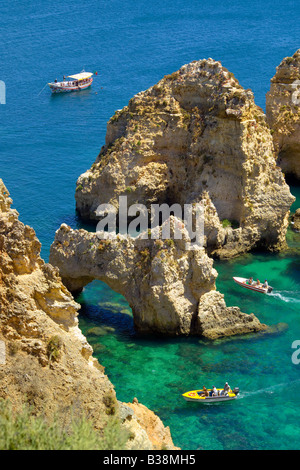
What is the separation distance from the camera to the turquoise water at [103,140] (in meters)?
42.6

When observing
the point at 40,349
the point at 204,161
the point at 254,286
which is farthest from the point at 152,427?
the point at 204,161

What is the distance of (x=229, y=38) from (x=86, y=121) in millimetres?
41248

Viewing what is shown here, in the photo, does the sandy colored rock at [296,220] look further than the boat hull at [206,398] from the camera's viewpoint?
Yes

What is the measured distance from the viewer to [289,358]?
47.1 metres

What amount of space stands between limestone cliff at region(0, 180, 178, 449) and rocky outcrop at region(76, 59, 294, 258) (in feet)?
89.6

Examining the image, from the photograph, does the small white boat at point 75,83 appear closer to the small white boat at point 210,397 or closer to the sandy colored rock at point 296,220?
the sandy colored rock at point 296,220

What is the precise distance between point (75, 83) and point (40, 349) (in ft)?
271

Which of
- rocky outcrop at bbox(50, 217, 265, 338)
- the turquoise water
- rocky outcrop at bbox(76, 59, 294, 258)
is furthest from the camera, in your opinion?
rocky outcrop at bbox(76, 59, 294, 258)

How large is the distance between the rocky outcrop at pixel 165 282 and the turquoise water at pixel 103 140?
46.0 inches

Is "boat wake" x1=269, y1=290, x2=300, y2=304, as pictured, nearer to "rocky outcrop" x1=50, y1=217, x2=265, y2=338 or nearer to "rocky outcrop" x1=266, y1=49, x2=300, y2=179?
"rocky outcrop" x1=50, y1=217, x2=265, y2=338

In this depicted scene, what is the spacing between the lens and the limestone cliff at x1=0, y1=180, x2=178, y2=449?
2977 centimetres

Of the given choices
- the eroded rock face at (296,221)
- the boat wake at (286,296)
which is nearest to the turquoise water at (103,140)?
the boat wake at (286,296)

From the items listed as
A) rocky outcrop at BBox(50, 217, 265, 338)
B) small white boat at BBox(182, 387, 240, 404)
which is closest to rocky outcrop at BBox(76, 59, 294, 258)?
rocky outcrop at BBox(50, 217, 265, 338)
